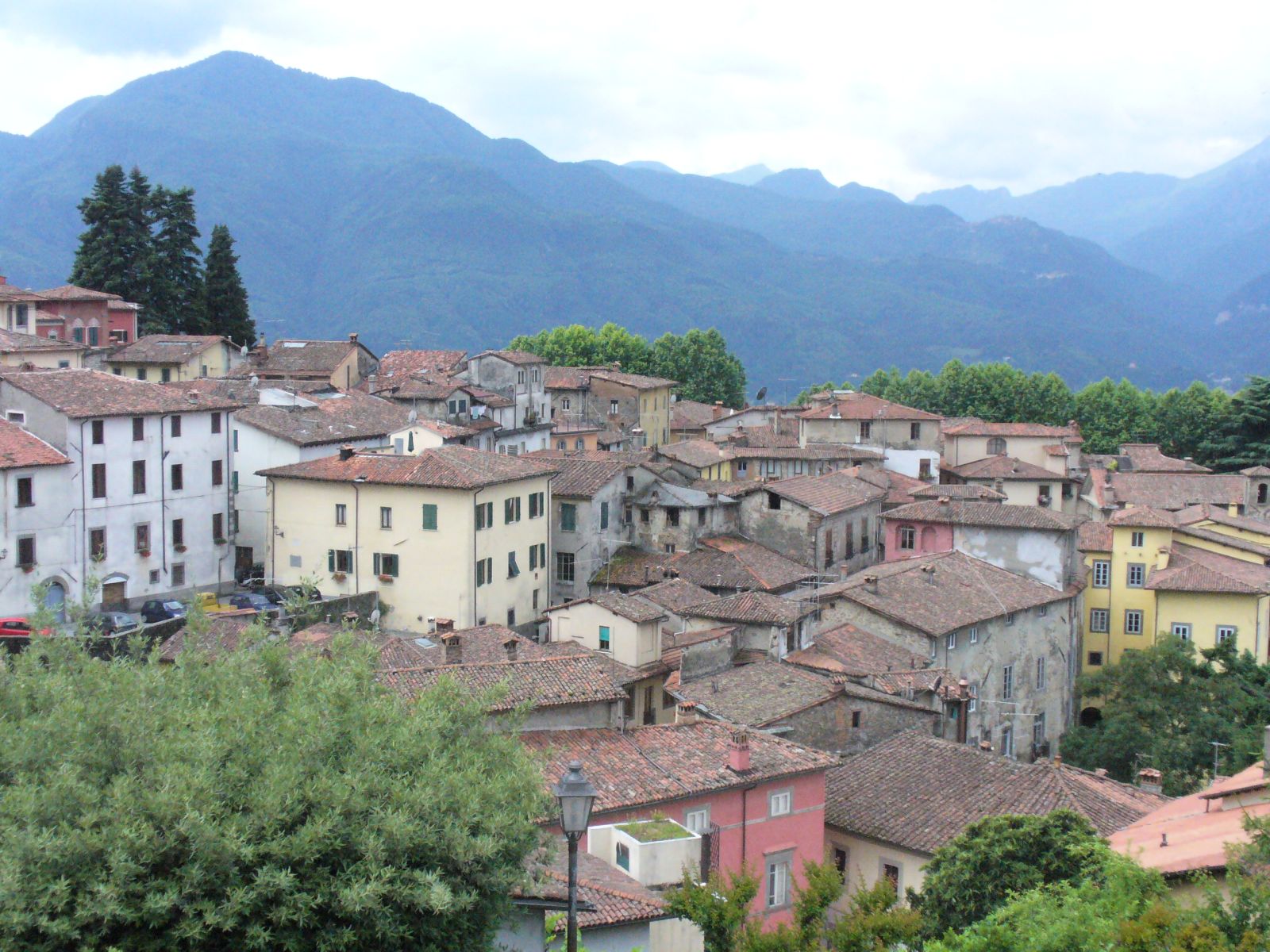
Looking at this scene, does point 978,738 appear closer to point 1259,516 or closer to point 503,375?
point 1259,516

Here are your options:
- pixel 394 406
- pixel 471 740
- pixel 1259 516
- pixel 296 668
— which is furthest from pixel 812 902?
pixel 1259 516

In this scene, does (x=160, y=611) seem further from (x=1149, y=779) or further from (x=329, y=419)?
(x=1149, y=779)

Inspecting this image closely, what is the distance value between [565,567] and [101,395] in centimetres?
1546

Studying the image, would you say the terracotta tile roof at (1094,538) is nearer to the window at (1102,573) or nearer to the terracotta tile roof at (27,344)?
the window at (1102,573)

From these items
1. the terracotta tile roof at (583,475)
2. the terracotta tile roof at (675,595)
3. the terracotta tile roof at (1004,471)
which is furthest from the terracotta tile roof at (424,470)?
the terracotta tile roof at (1004,471)

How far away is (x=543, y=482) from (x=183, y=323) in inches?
1589

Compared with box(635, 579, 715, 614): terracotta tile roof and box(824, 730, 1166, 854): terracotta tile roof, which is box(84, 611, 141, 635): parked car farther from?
box(824, 730, 1166, 854): terracotta tile roof

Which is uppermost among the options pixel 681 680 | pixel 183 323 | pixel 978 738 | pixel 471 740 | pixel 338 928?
pixel 183 323

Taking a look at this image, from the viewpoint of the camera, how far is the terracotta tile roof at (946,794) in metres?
28.1

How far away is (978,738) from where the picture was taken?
4084cm

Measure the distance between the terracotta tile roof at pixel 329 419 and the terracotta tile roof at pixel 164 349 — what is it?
9513mm

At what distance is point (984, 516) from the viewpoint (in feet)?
168

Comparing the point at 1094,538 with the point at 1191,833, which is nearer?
the point at 1191,833

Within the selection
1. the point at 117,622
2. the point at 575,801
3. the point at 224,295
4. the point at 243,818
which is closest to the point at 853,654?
the point at 117,622
